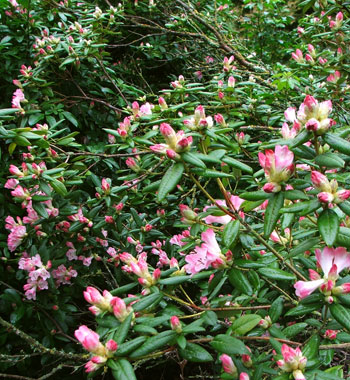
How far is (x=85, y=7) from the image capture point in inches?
138

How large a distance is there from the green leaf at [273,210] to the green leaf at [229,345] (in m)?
0.30

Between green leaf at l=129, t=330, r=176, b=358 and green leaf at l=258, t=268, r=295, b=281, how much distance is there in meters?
0.32

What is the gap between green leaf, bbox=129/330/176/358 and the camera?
896mm

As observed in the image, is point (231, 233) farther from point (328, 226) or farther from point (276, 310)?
point (276, 310)

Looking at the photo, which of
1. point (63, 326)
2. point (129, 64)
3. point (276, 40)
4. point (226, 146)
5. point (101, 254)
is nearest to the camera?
point (226, 146)

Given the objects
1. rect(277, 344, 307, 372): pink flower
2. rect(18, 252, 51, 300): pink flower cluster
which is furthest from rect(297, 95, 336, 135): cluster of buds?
rect(18, 252, 51, 300): pink flower cluster

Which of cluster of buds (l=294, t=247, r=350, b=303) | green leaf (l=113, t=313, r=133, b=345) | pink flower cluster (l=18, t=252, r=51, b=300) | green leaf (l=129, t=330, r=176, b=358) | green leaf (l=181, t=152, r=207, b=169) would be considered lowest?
pink flower cluster (l=18, t=252, r=51, b=300)

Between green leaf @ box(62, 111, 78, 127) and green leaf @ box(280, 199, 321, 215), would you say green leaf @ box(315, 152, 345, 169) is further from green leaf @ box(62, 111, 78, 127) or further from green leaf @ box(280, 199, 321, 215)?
green leaf @ box(62, 111, 78, 127)

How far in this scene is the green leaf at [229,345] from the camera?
950mm

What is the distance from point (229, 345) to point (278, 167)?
482 mm

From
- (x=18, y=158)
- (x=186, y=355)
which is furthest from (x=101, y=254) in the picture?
(x=186, y=355)

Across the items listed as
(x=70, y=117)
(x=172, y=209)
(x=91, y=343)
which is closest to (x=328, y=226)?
(x=91, y=343)

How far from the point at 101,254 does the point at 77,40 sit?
70.7 inches

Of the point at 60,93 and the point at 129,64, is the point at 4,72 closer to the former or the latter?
the point at 60,93
